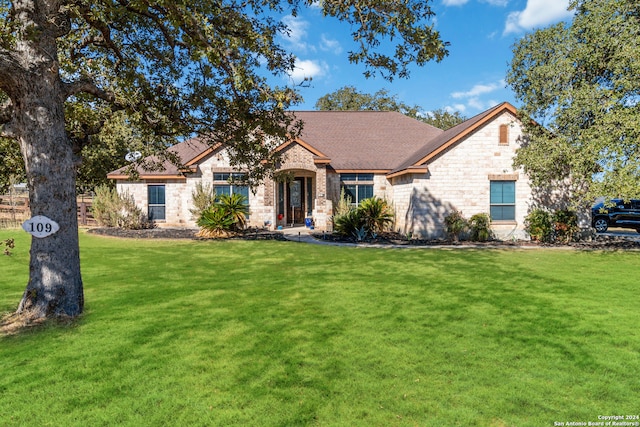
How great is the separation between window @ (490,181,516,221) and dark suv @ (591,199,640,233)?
7.43 metres

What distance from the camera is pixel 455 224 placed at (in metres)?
17.2

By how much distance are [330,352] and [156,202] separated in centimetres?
2021

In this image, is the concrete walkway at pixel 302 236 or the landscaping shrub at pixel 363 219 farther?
the landscaping shrub at pixel 363 219

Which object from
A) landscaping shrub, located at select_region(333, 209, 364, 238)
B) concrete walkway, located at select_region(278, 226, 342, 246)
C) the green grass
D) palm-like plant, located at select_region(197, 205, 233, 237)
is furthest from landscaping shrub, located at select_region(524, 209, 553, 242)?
palm-like plant, located at select_region(197, 205, 233, 237)

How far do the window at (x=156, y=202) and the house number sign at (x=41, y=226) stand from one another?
16.9 meters

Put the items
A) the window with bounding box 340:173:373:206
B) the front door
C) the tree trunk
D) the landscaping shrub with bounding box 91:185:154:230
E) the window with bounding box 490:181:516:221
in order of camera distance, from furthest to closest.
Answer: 1. the front door
2. the window with bounding box 340:173:373:206
3. the landscaping shrub with bounding box 91:185:154:230
4. the window with bounding box 490:181:516:221
5. the tree trunk

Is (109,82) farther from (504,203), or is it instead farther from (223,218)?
(504,203)

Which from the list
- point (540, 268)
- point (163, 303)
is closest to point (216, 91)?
point (163, 303)

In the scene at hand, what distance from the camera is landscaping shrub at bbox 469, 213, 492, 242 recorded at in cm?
1728

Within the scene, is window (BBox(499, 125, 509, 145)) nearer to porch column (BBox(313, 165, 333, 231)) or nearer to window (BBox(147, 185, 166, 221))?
porch column (BBox(313, 165, 333, 231))

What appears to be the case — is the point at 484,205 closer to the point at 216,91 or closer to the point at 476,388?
the point at 216,91

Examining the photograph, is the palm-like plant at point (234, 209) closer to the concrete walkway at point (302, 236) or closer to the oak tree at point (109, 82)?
the concrete walkway at point (302, 236)

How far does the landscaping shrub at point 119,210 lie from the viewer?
21750 millimetres

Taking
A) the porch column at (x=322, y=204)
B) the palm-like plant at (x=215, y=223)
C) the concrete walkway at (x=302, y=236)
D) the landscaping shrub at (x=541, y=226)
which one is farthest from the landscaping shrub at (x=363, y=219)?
the landscaping shrub at (x=541, y=226)
